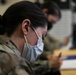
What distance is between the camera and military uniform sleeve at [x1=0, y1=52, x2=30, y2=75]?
1.11m

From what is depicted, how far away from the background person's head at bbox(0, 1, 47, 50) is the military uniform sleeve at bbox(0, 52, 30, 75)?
0.68 feet

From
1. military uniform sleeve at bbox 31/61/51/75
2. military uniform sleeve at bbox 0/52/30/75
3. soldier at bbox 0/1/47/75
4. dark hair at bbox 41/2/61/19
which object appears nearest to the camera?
military uniform sleeve at bbox 0/52/30/75

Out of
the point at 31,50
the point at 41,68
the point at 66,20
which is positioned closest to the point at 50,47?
the point at 66,20

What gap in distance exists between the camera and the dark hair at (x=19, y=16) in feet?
4.35

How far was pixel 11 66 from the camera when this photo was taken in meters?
1.12

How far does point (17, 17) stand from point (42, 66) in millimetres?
832

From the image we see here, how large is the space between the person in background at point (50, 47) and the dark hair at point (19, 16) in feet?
1.43

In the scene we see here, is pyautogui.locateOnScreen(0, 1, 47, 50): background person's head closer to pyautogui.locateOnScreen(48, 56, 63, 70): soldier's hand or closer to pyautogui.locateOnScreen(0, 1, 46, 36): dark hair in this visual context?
pyautogui.locateOnScreen(0, 1, 46, 36): dark hair

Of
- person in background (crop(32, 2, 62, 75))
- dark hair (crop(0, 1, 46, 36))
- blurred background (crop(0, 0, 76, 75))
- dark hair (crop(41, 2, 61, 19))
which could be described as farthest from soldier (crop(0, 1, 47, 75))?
blurred background (crop(0, 0, 76, 75))

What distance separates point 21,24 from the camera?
4.34 ft

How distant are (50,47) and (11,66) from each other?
233 centimetres

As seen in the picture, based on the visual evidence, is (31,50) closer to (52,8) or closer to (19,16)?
(19,16)

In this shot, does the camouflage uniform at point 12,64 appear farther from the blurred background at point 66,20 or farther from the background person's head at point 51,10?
the blurred background at point 66,20

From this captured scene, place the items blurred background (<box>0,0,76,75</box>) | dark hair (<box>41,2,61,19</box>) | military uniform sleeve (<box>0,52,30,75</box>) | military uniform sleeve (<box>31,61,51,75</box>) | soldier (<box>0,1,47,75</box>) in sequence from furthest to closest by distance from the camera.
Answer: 1. blurred background (<box>0,0,76,75</box>)
2. dark hair (<box>41,2,61,19</box>)
3. military uniform sleeve (<box>31,61,51,75</box>)
4. soldier (<box>0,1,47,75</box>)
5. military uniform sleeve (<box>0,52,30,75</box>)
